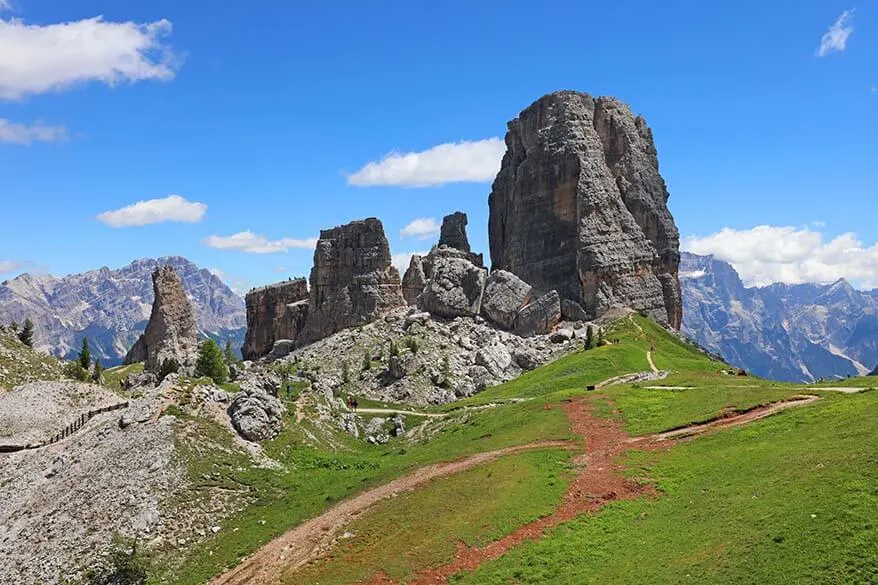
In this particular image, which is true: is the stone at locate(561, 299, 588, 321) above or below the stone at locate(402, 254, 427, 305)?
below

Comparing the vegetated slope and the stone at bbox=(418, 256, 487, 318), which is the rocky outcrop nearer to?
the stone at bbox=(418, 256, 487, 318)

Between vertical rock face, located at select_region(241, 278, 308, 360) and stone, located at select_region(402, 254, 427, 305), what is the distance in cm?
2703

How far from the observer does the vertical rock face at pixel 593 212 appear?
133 metres

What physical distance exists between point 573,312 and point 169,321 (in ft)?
297

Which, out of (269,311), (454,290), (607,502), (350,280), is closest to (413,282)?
(350,280)

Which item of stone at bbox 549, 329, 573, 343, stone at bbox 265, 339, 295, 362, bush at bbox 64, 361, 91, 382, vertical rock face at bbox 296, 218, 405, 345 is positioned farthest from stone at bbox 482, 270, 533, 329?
bush at bbox 64, 361, 91, 382

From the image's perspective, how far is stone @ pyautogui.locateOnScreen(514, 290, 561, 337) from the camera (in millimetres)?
125875

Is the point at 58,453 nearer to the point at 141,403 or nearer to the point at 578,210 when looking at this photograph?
the point at 141,403

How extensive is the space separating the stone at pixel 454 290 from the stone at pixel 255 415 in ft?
237

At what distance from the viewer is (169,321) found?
15588 centimetres

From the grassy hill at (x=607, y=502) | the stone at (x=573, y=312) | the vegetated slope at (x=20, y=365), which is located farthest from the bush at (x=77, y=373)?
the stone at (x=573, y=312)

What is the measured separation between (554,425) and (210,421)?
28.0m

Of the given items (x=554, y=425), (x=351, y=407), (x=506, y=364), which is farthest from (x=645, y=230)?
(x=554, y=425)

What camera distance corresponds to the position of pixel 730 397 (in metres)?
57.2
